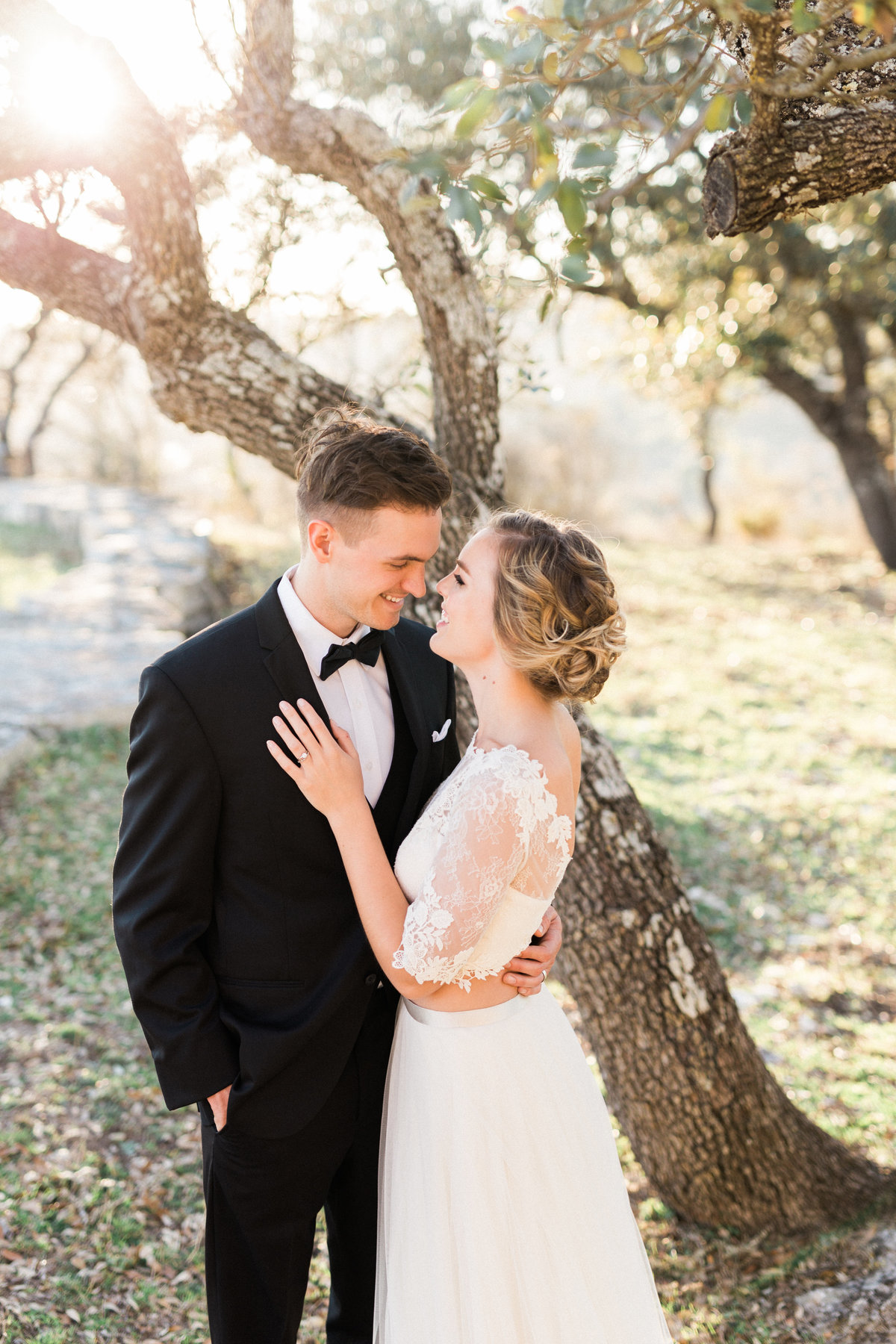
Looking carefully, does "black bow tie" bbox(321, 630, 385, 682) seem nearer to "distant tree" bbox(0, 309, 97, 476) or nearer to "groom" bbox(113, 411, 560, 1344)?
"groom" bbox(113, 411, 560, 1344)

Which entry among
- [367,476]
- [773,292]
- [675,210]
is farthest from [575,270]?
[773,292]

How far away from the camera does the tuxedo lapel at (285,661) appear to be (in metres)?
2.40

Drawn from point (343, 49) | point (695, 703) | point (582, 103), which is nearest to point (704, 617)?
point (695, 703)

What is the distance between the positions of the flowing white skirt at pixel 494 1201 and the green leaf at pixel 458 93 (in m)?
1.92

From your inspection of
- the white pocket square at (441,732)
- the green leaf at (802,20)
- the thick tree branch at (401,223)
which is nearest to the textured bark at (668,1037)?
the white pocket square at (441,732)

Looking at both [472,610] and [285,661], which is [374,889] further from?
[472,610]

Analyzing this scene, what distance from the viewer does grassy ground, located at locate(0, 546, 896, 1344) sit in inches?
129

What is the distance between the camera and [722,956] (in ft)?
18.5

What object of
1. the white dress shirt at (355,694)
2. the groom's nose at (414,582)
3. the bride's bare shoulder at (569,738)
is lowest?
the bride's bare shoulder at (569,738)

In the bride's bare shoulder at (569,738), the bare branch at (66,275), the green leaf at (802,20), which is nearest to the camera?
the green leaf at (802,20)

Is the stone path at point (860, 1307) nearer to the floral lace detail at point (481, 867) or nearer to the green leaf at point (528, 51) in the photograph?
the floral lace detail at point (481, 867)

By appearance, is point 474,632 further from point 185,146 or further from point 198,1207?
point 185,146

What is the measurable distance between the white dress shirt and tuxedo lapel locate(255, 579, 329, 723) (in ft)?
0.18

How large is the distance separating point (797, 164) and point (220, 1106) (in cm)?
265
